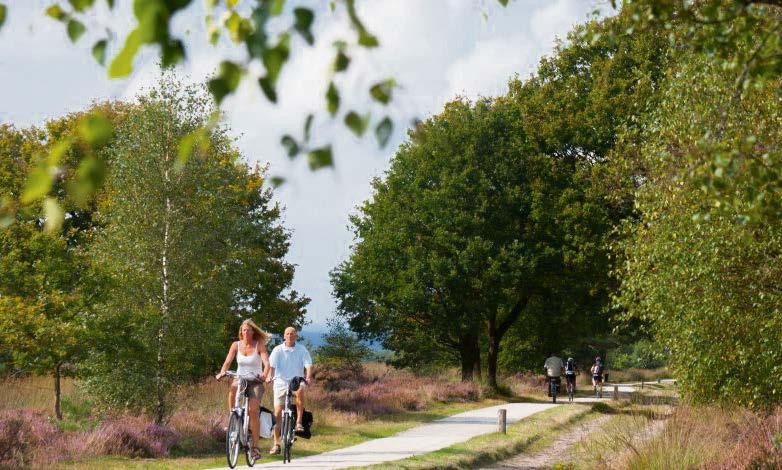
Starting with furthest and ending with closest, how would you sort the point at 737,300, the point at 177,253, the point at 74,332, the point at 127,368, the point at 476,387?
the point at 476,387 < the point at 177,253 < the point at 127,368 < the point at 74,332 < the point at 737,300

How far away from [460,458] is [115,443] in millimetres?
5944

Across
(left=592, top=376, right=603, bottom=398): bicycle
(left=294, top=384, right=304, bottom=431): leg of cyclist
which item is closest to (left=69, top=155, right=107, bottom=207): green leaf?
(left=294, top=384, right=304, bottom=431): leg of cyclist

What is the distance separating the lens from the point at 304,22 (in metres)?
3.30

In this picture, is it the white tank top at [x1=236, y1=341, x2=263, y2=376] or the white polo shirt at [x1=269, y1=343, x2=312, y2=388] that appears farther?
the white polo shirt at [x1=269, y1=343, x2=312, y2=388]

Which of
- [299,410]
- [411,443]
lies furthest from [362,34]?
[411,443]

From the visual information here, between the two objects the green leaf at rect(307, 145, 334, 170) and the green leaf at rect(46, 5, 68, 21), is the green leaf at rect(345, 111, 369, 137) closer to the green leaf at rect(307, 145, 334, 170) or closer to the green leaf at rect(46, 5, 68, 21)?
the green leaf at rect(307, 145, 334, 170)

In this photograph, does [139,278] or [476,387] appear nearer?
[139,278]

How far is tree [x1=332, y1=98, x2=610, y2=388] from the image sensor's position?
3612 centimetres

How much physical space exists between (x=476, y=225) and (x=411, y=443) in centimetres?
1844

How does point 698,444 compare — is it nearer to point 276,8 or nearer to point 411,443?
point 411,443

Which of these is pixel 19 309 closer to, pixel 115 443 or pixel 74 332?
pixel 74 332

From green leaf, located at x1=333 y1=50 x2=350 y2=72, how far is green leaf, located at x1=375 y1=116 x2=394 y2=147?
0.24 meters

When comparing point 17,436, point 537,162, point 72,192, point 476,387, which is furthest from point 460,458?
point 537,162

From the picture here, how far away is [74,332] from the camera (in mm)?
17750
